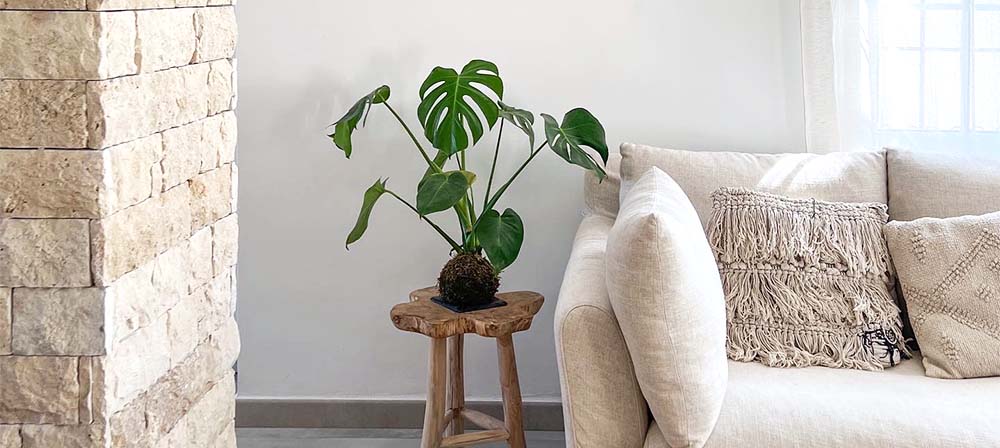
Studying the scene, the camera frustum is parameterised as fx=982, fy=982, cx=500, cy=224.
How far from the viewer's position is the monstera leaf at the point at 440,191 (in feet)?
7.32

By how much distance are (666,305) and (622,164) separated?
2.93 feet

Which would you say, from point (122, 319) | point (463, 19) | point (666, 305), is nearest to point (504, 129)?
point (463, 19)

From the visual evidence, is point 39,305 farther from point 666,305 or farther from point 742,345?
point 742,345

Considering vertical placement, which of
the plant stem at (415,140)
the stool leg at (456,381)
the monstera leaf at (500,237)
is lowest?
the stool leg at (456,381)

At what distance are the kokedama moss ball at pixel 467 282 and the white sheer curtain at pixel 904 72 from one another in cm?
107

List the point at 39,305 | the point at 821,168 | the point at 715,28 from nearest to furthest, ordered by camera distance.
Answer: the point at 39,305 < the point at 821,168 < the point at 715,28

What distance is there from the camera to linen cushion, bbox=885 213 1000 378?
2.08 m

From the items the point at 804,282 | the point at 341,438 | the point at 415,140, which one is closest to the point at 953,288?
the point at 804,282

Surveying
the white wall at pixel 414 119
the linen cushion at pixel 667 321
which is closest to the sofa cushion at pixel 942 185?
the white wall at pixel 414 119

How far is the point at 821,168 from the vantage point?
2518 mm

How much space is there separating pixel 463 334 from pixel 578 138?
571 millimetres

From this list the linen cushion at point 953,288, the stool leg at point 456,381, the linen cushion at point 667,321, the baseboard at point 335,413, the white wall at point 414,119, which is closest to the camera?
the linen cushion at point 667,321

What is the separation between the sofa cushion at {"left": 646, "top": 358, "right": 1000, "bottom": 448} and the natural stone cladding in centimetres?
100

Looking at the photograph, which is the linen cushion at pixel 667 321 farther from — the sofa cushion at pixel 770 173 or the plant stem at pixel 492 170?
the plant stem at pixel 492 170
